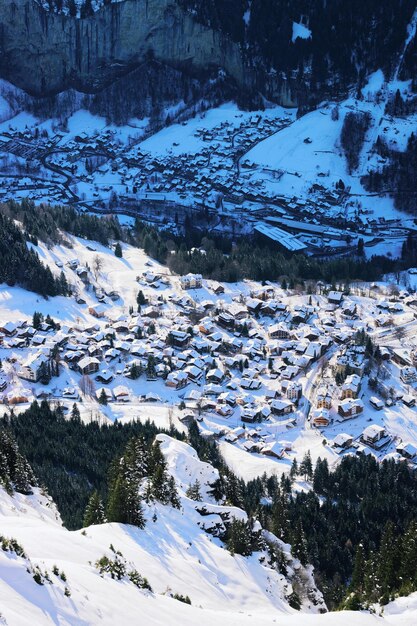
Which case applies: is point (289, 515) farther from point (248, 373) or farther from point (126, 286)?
point (126, 286)

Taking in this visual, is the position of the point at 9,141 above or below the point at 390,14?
below

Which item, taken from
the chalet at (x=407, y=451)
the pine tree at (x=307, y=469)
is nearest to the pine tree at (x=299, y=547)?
the pine tree at (x=307, y=469)

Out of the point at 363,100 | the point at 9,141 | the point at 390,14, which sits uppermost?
the point at 390,14

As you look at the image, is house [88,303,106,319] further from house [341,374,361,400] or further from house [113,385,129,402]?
house [341,374,361,400]

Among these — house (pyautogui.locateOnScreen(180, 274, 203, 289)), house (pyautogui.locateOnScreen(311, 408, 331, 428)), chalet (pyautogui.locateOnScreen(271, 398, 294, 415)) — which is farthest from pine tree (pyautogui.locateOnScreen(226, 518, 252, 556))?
house (pyautogui.locateOnScreen(180, 274, 203, 289))

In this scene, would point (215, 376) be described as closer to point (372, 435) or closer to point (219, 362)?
point (219, 362)

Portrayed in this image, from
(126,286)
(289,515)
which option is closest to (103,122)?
(126,286)
